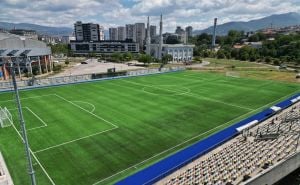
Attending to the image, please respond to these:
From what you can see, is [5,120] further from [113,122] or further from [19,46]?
[19,46]

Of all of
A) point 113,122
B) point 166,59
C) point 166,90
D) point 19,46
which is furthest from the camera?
point 166,59

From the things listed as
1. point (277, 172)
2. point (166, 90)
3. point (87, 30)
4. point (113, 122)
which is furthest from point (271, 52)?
point (87, 30)

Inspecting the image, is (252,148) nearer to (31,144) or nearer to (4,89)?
(31,144)

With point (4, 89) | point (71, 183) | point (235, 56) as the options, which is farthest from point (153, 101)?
point (235, 56)

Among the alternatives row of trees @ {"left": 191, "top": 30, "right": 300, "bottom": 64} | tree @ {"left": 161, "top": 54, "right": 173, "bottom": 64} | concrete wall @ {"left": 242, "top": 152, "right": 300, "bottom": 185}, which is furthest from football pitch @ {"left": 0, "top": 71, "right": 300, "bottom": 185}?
row of trees @ {"left": 191, "top": 30, "right": 300, "bottom": 64}

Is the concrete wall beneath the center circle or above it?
beneath

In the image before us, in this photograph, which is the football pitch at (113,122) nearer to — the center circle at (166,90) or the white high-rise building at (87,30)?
the center circle at (166,90)

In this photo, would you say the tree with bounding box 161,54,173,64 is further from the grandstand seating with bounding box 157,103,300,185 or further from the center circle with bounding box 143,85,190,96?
the grandstand seating with bounding box 157,103,300,185
